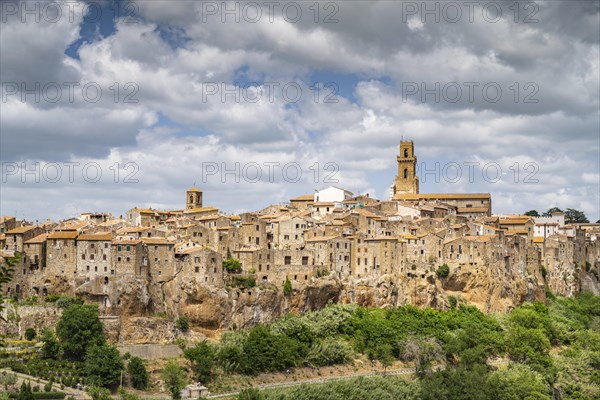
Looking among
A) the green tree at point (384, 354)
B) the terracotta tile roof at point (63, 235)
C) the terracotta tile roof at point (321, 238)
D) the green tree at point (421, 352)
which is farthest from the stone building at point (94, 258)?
the green tree at point (421, 352)

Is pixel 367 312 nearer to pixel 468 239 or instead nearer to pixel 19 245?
pixel 468 239

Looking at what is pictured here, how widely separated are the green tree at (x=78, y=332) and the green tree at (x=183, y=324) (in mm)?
6701

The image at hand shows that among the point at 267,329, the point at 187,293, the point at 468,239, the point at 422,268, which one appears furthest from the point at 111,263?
the point at 468,239

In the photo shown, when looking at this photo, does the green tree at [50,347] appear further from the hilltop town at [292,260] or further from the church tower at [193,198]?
the church tower at [193,198]

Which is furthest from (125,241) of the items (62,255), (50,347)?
(50,347)

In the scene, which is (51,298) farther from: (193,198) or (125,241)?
(193,198)

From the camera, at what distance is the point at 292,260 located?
2704 inches

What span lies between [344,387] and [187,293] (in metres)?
14.4

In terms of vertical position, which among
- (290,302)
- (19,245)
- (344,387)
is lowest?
(344,387)

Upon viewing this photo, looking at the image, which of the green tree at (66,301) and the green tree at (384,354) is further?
the green tree at (384,354)

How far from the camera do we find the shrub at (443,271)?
71188 millimetres

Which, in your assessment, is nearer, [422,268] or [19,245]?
[19,245]

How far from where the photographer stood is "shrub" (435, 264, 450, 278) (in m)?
71.2

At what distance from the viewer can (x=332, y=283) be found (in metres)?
67.6
